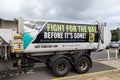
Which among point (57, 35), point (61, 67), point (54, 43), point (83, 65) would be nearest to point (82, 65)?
point (83, 65)

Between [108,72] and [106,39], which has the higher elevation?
[106,39]

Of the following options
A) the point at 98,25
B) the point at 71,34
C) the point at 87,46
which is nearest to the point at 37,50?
the point at 71,34

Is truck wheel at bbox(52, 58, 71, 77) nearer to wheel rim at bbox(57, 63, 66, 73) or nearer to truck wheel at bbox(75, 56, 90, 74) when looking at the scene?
wheel rim at bbox(57, 63, 66, 73)

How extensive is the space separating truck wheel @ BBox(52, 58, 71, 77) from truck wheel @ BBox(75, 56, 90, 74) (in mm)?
455

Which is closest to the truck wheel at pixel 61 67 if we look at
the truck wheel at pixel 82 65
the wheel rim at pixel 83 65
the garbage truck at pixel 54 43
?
the garbage truck at pixel 54 43

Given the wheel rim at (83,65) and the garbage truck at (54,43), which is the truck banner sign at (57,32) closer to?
the garbage truck at (54,43)

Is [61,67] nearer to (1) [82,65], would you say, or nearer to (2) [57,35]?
(1) [82,65]

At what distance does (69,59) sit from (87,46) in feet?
3.98

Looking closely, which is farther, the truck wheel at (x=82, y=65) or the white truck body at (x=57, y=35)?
the truck wheel at (x=82, y=65)

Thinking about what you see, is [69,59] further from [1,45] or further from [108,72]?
[1,45]

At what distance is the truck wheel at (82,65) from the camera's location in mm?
9267

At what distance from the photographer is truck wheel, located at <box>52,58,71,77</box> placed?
8562mm

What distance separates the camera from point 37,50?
26.9 feet

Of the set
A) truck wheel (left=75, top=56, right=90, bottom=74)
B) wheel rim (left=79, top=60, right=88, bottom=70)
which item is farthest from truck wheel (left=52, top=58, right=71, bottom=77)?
wheel rim (left=79, top=60, right=88, bottom=70)
